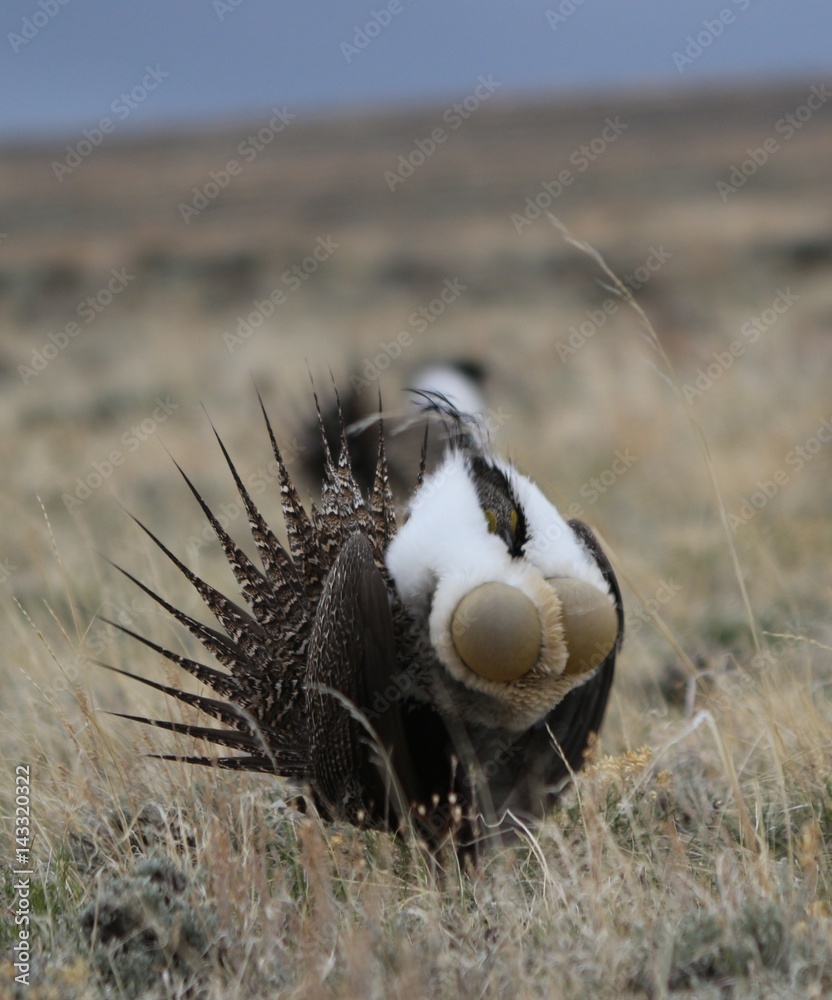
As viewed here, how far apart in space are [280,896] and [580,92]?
6838cm

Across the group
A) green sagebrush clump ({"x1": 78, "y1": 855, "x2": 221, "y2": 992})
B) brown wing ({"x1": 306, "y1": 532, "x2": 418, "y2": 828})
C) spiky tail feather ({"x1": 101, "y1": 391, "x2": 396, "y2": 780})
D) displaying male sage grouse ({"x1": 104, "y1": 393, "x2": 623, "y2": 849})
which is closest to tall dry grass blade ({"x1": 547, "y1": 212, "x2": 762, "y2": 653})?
displaying male sage grouse ({"x1": 104, "y1": 393, "x2": 623, "y2": 849})

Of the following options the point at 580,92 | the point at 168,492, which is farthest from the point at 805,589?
the point at 580,92

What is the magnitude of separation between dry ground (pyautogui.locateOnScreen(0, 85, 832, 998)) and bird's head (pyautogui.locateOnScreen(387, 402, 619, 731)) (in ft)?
0.90

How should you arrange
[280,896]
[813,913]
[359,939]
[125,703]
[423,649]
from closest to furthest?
1. [359,939]
2. [813,913]
3. [280,896]
4. [423,649]
5. [125,703]

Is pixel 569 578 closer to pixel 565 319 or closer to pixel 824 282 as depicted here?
pixel 565 319

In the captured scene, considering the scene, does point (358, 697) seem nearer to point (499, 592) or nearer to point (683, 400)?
point (499, 592)

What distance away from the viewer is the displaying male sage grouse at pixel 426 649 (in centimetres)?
189

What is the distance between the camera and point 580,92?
64875 millimetres

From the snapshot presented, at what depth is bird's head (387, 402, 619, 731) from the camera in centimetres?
184

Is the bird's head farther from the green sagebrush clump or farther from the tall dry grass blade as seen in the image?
the green sagebrush clump

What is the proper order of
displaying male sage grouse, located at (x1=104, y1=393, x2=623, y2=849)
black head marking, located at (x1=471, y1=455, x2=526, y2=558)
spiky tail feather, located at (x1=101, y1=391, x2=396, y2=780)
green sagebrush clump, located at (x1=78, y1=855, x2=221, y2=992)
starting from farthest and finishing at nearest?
spiky tail feather, located at (x1=101, y1=391, x2=396, y2=780)
black head marking, located at (x1=471, y1=455, x2=526, y2=558)
displaying male sage grouse, located at (x1=104, y1=393, x2=623, y2=849)
green sagebrush clump, located at (x1=78, y1=855, x2=221, y2=992)

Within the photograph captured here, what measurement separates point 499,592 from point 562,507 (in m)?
3.87

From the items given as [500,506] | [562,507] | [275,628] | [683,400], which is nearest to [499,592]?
[500,506]

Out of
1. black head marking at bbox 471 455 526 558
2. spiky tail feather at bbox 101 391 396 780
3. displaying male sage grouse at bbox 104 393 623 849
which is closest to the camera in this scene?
displaying male sage grouse at bbox 104 393 623 849
